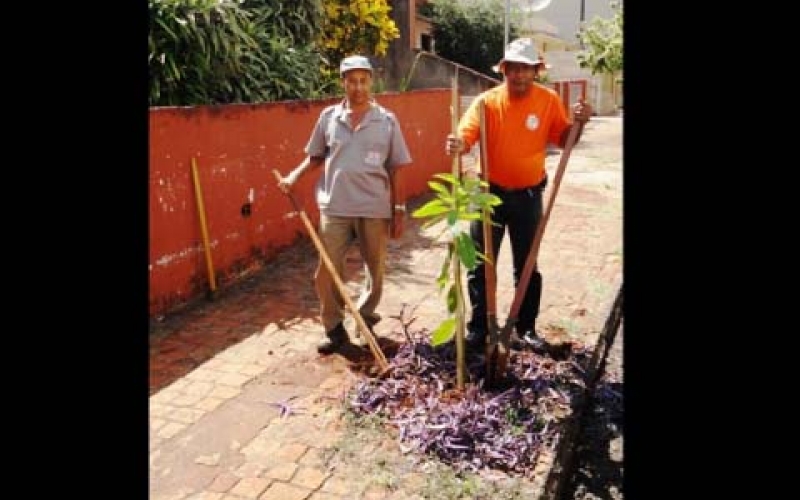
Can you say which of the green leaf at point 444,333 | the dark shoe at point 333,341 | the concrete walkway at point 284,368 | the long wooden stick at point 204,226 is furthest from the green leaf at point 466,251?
the long wooden stick at point 204,226

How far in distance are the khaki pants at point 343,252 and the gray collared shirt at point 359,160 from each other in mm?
101

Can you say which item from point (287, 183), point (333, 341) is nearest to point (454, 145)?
point (287, 183)

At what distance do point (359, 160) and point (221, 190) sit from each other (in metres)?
2.18

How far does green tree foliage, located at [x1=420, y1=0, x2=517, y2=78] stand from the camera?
969 inches

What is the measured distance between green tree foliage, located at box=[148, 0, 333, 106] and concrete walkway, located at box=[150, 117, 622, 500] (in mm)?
1816

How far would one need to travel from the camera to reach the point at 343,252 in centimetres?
494

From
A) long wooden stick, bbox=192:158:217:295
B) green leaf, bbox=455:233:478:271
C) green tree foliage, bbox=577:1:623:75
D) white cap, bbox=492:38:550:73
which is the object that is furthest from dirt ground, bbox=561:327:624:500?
green tree foliage, bbox=577:1:623:75

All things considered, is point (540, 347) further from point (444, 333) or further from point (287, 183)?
point (287, 183)

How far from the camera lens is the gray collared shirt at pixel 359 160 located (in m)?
4.68

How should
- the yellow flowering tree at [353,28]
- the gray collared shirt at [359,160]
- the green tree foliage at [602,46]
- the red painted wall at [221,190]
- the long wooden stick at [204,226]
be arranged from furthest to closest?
the green tree foliage at [602,46], the yellow flowering tree at [353,28], the long wooden stick at [204,226], the red painted wall at [221,190], the gray collared shirt at [359,160]

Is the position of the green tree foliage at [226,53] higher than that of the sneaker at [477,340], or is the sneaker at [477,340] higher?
the green tree foliage at [226,53]

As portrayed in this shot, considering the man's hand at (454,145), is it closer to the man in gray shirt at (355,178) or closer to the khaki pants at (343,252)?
the man in gray shirt at (355,178)
